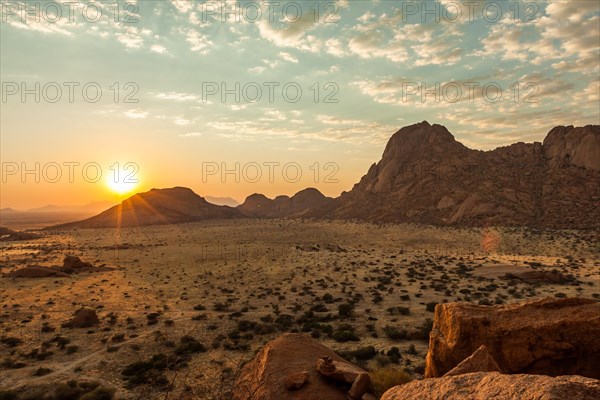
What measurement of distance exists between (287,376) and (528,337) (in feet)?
22.0

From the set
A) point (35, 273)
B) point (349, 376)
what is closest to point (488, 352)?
point (349, 376)

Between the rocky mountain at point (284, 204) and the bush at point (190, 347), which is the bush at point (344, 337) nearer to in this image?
the bush at point (190, 347)

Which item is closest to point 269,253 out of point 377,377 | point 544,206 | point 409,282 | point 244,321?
point 409,282

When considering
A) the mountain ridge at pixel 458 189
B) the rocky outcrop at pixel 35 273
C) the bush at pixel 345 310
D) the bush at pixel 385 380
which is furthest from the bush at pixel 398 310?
the mountain ridge at pixel 458 189

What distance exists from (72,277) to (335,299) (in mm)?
30174

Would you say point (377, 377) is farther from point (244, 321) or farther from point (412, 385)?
point (244, 321)

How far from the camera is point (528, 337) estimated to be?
930 centimetres

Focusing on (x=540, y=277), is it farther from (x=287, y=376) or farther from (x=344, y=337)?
(x=287, y=376)

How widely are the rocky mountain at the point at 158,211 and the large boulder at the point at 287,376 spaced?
120764 millimetres

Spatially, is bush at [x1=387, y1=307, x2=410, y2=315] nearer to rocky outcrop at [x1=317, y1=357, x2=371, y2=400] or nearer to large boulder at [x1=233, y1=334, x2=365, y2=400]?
large boulder at [x1=233, y1=334, x2=365, y2=400]

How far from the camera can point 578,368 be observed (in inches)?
348

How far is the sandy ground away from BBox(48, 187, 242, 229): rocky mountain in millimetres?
62861

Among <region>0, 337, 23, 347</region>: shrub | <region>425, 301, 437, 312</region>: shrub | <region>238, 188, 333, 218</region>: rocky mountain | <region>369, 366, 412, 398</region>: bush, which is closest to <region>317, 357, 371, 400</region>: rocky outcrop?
<region>369, 366, 412, 398</region>: bush

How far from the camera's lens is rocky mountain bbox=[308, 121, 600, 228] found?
82406mm
